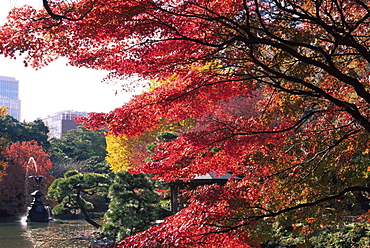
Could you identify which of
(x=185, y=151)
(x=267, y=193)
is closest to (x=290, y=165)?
(x=267, y=193)

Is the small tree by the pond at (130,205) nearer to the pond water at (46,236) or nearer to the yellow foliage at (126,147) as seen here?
the pond water at (46,236)

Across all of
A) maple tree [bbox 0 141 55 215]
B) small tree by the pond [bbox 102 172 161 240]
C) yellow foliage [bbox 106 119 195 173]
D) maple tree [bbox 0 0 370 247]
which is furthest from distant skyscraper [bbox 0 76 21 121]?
maple tree [bbox 0 0 370 247]

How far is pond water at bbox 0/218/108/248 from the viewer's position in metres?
13.1

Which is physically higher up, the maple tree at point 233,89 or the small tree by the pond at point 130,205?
the maple tree at point 233,89

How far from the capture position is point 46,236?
14.8 meters

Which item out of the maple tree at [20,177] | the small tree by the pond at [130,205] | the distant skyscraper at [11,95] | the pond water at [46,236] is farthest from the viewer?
the distant skyscraper at [11,95]

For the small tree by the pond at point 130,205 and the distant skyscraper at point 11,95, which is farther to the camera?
the distant skyscraper at point 11,95

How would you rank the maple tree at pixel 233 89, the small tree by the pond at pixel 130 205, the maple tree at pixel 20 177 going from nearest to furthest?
the maple tree at pixel 233 89, the small tree by the pond at pixel 130 205, the maple tree at pixel 20 177

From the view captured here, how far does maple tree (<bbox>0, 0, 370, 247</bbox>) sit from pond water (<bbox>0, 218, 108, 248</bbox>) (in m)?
8.46

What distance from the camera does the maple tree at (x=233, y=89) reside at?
4051 mm

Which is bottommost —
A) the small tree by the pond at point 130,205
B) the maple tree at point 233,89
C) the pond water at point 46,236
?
the pond water at point 46,236

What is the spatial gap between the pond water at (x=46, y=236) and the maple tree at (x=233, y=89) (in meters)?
8.46

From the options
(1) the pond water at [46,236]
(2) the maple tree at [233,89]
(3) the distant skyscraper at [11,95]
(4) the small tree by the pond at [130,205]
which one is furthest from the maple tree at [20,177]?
(3) the distant skyscraper at [11,95]

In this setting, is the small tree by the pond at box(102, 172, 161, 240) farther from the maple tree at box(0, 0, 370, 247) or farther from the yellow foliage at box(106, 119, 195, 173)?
the yellow foliage at box(106, 119, 195, 173)
